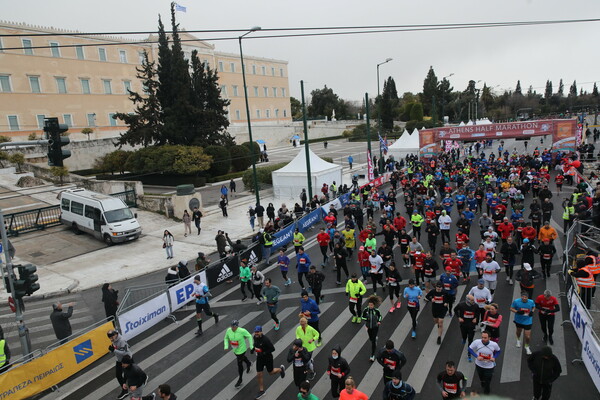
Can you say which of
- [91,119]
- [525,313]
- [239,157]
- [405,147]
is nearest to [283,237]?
[525,313]

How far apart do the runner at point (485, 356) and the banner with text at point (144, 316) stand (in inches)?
318

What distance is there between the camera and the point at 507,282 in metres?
11.5

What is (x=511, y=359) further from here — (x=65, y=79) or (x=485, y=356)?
(x=65, y=79)

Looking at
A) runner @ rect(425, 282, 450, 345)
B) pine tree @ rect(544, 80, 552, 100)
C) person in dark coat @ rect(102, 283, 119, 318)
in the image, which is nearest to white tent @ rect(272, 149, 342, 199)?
person in dark coat @ rect(102, 283, 119, 318)

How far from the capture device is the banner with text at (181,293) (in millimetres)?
11742

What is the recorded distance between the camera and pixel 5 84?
144ft

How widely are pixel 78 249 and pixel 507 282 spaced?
18345mm

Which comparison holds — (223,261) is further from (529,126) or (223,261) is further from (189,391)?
(529,126)

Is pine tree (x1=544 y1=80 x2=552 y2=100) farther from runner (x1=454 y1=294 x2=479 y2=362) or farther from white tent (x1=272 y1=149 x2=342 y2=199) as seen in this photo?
runner (x1=454 y1=294 x2=479 y2=362)

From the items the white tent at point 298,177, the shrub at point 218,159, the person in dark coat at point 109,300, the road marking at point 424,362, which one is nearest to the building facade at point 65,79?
the shrub at point 218,159

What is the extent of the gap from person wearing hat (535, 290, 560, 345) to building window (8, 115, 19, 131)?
52.3 m

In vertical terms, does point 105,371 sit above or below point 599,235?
below

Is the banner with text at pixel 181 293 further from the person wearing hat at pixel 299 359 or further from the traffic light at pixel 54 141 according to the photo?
the person wearing hat at pixel 299 359

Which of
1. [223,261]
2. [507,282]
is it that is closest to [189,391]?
[223,261]
